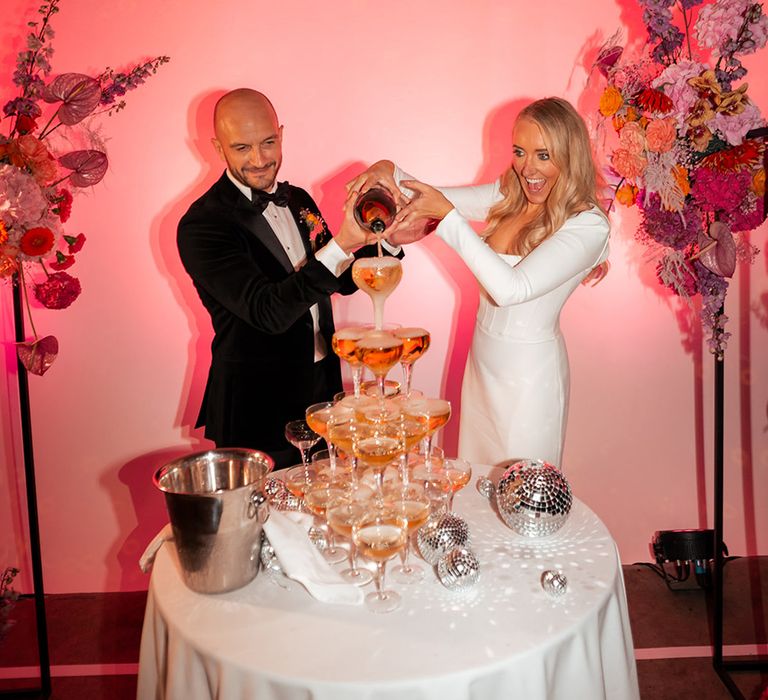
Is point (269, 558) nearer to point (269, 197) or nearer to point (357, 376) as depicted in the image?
point (357, 376)

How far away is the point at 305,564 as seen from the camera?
162cm

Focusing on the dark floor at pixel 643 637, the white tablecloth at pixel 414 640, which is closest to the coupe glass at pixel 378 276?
the white tablecloth at pixel 414 640

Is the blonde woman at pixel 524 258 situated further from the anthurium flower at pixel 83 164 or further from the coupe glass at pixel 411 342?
the anthurium flower at pixel 83 164

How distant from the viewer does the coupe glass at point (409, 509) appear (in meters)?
1.57

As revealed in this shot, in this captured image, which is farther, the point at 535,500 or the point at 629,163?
the point at 629,163

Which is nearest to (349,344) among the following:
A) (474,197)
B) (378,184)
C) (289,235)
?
(378,184)

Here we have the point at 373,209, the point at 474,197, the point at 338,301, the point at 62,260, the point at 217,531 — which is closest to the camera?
the point at 217,531

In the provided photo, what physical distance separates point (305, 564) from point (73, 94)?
5.60ft

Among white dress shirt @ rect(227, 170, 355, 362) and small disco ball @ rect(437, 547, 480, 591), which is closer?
small disco ball @ rect(437, 547, 480, 591)

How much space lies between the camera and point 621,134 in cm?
253

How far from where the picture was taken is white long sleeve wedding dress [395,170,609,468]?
7.55ft

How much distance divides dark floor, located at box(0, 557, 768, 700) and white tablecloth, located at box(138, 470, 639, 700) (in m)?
1.23

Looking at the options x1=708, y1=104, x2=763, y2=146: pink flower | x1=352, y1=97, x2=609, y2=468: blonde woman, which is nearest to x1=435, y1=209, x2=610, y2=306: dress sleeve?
x1=352, y1=97, x2=609, y2=468: blonde woman

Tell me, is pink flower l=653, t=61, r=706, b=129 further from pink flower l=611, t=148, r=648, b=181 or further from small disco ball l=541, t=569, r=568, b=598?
small disco ball l=541, t=569, r=568, b=598
